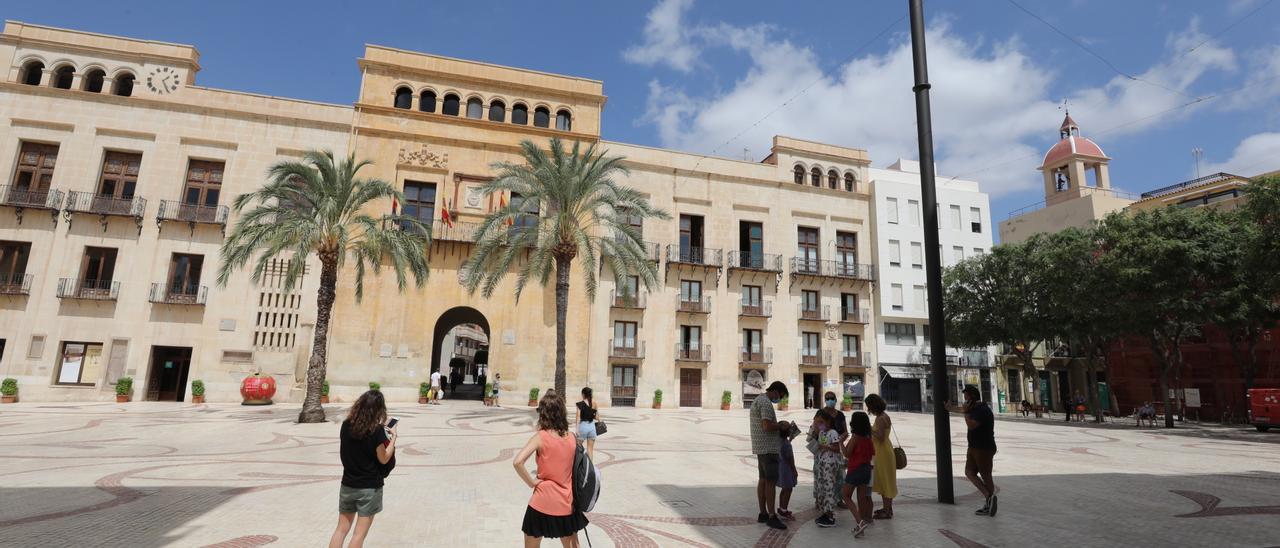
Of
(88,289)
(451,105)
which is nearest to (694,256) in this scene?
(451,105)

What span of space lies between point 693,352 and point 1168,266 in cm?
2157

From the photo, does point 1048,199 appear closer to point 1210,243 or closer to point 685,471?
point 1210,243

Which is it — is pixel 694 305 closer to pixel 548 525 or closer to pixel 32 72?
pixel 548 525

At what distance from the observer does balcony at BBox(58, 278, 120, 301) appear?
87.0 ft

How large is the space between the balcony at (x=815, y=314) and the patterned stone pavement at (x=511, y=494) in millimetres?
19688

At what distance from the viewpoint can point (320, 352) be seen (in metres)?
19.8

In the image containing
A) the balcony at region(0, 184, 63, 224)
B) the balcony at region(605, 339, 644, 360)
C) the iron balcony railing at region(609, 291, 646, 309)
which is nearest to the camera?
the balcony at region(0, 184, 63, 224)

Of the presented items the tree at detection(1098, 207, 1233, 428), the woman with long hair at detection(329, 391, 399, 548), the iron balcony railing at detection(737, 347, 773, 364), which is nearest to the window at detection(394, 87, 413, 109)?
the iron balcony railing at detection(737, 347, 773, 364)

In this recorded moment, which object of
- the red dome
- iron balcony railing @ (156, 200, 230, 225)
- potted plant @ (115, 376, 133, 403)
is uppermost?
the red dome

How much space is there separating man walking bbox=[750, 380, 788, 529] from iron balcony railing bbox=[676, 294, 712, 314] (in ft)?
89.5

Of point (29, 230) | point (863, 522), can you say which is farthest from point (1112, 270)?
point (29, 230)

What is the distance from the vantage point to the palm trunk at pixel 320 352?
62.2 feet

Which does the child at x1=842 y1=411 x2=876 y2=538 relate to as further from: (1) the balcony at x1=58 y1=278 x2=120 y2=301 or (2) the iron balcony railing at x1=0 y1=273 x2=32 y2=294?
(2) the iron balcony railing at x1=0 y1=273 x2=32 y2=294

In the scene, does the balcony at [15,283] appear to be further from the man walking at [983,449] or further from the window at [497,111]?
the man walking at [983,449]
